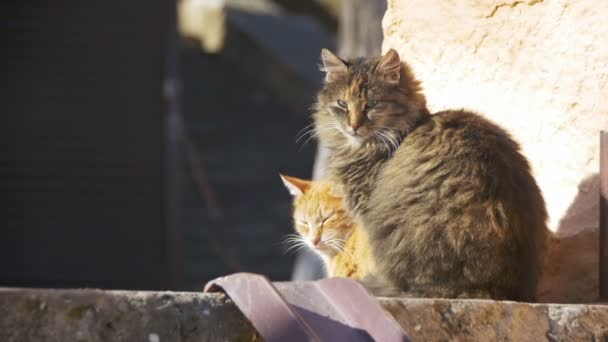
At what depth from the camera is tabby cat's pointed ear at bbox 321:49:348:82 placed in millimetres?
3395

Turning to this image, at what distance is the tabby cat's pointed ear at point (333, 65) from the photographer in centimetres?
339

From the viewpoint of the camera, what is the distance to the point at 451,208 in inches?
109

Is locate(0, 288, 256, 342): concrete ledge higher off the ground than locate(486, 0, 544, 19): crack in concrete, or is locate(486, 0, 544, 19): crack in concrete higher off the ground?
locate(486, 0, 544, 19): crack in concrete

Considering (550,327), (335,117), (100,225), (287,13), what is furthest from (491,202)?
(287,13)

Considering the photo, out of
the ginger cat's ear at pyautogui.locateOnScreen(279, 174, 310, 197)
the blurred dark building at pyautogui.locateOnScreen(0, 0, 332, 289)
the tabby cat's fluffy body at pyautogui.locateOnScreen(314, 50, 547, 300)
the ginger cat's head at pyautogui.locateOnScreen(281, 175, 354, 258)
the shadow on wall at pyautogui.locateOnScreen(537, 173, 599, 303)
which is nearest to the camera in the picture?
the tabby cat's fluffy body at pyautogui.locateOnScreen(314, 50, 547, 300)

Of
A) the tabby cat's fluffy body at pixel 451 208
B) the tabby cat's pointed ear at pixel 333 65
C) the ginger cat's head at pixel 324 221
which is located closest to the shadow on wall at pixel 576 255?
the tabby cat's fluffy body at pixel 451 208

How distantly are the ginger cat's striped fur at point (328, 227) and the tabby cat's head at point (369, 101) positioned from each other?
232mm

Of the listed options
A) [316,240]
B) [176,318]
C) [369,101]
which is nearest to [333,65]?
[369,101]

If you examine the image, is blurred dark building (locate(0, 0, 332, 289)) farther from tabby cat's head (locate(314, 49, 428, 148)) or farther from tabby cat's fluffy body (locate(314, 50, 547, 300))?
tabby cat's fluffy body (locate(314, 50, 547, 300))

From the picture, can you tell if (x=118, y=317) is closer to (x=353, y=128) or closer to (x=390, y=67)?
(x=353, y=128)

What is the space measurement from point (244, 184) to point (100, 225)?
7.75ft

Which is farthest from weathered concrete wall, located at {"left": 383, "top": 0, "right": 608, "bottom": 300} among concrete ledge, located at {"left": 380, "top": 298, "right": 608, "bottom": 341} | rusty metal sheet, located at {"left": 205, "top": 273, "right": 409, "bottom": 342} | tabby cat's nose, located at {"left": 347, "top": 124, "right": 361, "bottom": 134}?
rusty metal sheet, located at {"left": 205, "top": 273, "right": 409, "bottom": 342}

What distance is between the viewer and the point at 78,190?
6.68 metres

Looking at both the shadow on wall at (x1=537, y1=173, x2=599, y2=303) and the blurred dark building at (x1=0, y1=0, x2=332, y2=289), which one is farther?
the blurred dark building at (x1=0, y1=0, x2=332, y2=289)
